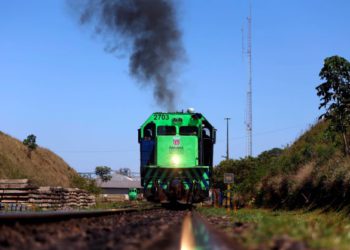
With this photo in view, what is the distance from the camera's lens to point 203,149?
20.0 metres

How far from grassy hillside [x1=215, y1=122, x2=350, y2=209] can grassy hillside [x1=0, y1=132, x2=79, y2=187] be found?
60.3ft

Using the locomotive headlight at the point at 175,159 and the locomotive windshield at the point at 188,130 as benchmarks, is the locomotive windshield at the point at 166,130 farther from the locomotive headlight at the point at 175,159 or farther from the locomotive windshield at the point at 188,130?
the locomotive headlight at the point at 175,159

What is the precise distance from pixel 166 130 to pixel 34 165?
3456 centimetres

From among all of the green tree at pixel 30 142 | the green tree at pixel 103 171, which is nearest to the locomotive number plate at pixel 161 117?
the green tree at pixel 30 142

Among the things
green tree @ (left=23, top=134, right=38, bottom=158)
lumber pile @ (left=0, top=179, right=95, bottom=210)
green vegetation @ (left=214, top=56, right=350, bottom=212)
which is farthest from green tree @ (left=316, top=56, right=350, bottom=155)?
green tree @ (left=23, top=134, right=38, bottom=158)

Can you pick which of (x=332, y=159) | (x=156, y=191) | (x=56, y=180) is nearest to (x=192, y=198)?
(x=156, y=191)

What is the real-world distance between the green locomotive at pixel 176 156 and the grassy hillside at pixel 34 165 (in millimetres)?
24624

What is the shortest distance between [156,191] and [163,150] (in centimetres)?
182

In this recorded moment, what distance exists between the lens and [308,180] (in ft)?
80.8

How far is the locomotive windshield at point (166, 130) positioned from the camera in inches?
793

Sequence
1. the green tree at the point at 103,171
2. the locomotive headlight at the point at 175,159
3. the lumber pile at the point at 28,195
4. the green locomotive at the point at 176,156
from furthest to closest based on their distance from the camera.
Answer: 1. the green tree at the point at 103,171
2. the lumber pile at the point at 28,195
3. the locomotive headlight at the point at 175,159
4. the green locomotive at the point at 176,156

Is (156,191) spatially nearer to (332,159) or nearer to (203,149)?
(203,149)

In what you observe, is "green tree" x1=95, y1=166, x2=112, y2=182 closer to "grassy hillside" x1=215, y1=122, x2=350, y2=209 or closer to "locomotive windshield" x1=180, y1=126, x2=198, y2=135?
"grassy hillside" x1=215, y1=122, x2=350, y2=209

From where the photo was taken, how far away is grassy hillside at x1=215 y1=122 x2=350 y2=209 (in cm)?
1966
